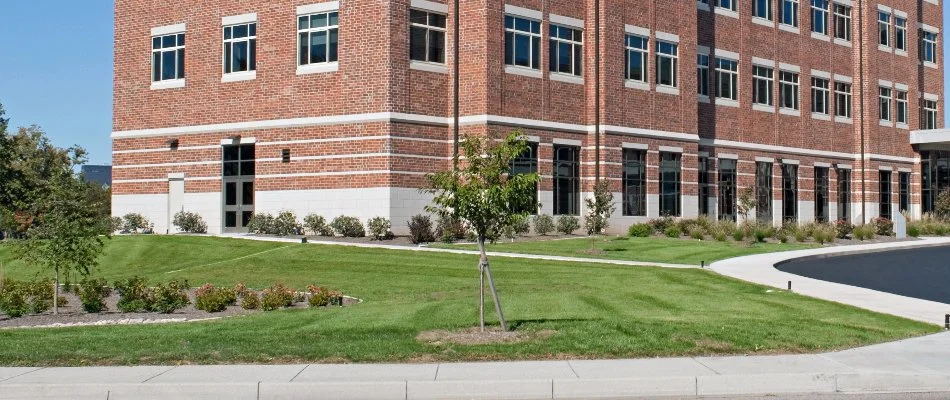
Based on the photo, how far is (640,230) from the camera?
1591 inches

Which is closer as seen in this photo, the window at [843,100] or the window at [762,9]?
the window at [762,9]

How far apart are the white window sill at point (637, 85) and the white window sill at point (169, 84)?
61.2 ft

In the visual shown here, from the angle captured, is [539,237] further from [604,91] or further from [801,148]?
[801,148]

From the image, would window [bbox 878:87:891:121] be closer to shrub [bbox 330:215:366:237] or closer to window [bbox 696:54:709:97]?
window [bbox 696:54:709:97]

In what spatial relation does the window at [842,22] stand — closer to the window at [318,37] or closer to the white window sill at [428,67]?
the white window sill at [428,67]

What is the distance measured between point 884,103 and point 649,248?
3241cm

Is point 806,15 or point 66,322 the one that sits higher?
point 806,15

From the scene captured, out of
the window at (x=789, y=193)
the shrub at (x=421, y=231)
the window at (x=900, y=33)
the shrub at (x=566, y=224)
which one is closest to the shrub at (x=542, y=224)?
the shrub at (x=566, y=224)

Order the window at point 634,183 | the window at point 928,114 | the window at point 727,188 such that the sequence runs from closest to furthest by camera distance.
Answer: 1. the window at point 634,183
2. the window at point 727,188
3. the window at point 928,114

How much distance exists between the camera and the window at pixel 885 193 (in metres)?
60.5

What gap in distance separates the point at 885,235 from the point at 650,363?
4104cm

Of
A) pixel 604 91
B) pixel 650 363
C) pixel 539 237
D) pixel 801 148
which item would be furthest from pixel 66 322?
pixel 801 148

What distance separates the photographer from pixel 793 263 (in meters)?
31.3

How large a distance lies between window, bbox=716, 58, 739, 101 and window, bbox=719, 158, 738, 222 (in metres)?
3.29
